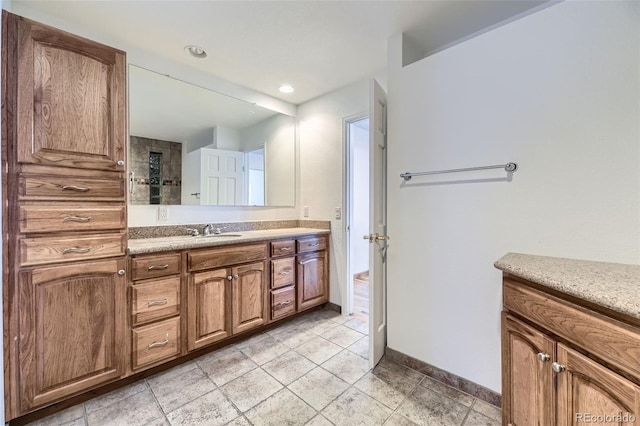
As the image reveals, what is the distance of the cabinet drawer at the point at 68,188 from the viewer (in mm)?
1387

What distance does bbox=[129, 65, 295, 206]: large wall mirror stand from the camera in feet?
7.16

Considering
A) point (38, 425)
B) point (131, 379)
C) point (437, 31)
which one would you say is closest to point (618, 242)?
point (437, 31)

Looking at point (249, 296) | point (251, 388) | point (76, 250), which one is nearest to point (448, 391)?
point (251, 388)

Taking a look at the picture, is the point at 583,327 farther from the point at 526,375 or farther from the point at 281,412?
the point at 281,412

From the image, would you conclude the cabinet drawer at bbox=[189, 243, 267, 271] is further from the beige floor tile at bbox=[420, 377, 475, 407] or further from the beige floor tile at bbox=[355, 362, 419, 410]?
the beige floor tile at bbox=[420, 377, 475, 407]

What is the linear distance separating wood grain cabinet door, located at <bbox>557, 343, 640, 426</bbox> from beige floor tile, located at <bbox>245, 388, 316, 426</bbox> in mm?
1150

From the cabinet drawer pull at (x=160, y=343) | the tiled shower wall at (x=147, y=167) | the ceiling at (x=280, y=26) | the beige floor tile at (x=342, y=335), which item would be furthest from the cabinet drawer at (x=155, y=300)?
the ceiling at (x=280, y=26)

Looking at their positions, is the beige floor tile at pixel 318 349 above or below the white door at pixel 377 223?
below

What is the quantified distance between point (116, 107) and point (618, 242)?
8.97 ft

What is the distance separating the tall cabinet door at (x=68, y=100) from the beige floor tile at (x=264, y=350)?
1.61 meters

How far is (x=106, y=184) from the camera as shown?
1.61 meters

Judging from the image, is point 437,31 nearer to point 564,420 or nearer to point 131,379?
point 564,420

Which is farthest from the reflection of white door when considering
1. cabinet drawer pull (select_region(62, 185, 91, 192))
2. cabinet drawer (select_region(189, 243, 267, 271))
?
cabinet drawer pull (select_region(62, 185, 91, 192))

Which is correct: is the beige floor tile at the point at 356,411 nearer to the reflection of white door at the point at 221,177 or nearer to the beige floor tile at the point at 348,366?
the beige floor tile at the point at 348,366
